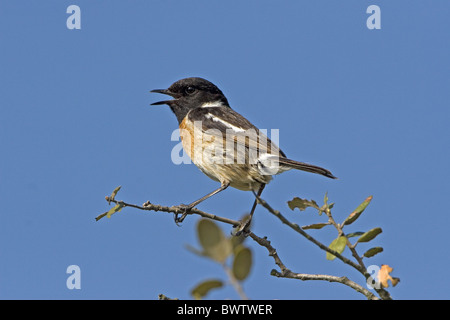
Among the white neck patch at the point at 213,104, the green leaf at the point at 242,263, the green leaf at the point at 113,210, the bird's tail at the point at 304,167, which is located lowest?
the green leaf at the point at 242,263

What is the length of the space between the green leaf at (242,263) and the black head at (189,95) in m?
5.48

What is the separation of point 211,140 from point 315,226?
3.67 metres

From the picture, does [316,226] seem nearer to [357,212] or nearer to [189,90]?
[357,212]

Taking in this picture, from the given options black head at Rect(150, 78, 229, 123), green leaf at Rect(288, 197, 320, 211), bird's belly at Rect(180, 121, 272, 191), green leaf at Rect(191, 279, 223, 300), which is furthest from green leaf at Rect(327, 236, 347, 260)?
black head at Rect(150, 78, 229, 123)

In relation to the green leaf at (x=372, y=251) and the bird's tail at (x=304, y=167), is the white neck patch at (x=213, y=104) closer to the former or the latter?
the bird's tail at (x=304, y=167)

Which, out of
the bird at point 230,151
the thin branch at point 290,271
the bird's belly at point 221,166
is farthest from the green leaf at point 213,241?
the bird's belly at point 221,166

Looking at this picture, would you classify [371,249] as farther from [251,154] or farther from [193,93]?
[193,93]

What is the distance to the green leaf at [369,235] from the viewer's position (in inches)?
80.3

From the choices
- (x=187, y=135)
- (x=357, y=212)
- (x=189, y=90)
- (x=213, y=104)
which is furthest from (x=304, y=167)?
(x=357, y=212)

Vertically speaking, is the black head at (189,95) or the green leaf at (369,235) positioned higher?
the black head at (189,95)

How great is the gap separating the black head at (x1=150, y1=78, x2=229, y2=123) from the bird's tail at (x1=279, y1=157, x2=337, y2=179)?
1863 mm

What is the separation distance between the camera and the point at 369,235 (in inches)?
81.2

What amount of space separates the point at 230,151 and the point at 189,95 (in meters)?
1.38
